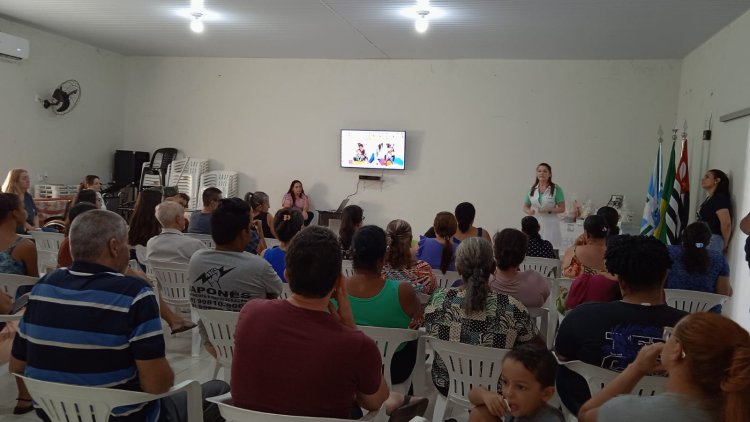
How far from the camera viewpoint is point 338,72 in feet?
29.9

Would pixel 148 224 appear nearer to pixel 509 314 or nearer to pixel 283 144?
pixel 509 314

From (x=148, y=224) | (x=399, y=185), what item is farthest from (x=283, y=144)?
(x=148, y=224)

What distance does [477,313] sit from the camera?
2400 millimetres

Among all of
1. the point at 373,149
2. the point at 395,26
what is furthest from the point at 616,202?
the point at 395,26

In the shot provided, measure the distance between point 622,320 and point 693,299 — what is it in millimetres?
1622

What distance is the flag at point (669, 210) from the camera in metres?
6.31

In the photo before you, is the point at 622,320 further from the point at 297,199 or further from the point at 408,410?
the point at 297,199

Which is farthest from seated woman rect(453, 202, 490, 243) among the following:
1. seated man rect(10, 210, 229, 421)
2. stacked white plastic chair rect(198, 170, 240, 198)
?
stacked white plastic chair rect(198, 170, 240, 198)

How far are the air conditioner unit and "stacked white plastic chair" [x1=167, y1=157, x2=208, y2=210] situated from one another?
2.68 m

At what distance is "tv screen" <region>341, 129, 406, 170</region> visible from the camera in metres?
8.88

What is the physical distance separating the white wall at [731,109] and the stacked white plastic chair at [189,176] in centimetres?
717

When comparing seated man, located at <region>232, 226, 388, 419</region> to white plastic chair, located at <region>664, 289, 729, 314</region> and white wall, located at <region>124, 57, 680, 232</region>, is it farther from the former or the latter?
white wall, located at <region>124, 57, 680, 232</region>

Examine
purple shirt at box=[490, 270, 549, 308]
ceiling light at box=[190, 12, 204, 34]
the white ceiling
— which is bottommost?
purple shirt at box=[490, 270, 549, 308]

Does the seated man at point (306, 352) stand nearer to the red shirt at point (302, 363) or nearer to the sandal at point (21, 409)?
the red shirt at point (302, 363)
